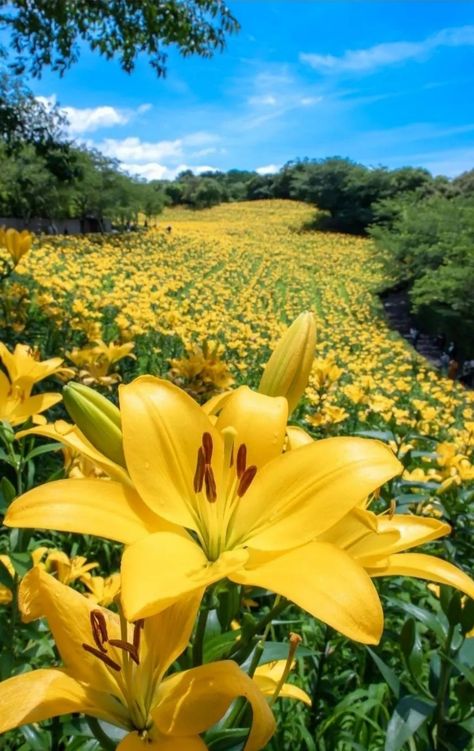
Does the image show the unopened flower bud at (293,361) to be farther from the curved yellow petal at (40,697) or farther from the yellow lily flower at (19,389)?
the yellow lily flower at (19,389)

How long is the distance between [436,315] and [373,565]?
A: 1290 centimetres

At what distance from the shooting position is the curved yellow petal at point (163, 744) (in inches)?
17.2

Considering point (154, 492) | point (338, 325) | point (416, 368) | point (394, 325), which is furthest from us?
point (394, 325)

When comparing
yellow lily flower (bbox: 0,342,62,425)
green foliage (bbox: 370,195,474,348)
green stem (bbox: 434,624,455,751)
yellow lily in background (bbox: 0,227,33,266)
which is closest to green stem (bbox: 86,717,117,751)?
yellow lily flower (bbox: 0,342,62,425)

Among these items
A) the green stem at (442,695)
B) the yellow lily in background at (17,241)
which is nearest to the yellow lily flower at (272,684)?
the green stem at (442,695)

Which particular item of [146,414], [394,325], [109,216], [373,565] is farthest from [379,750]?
[109,216]

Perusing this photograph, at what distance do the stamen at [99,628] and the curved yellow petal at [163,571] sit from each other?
0.38 ft

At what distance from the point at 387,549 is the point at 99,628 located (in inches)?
10.3

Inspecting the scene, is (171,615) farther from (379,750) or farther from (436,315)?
(436,315)

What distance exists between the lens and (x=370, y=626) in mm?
376

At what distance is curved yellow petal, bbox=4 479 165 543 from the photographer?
1.36 ft

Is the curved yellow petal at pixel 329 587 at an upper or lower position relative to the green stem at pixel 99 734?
upper

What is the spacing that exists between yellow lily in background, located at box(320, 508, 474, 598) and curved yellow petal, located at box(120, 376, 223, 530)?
129 millimetres

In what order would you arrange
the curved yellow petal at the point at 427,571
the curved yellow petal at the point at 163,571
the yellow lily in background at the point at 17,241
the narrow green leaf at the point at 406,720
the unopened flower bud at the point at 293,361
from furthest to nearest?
the yellow lily in background at the point at 17,241 → the narrow green leaf at the point at 406,720 → the unopened flower bud at the point at 293,361 → the curved yellow petal at the point at 427,571 → the curved yellow petal at the point at 163,571
